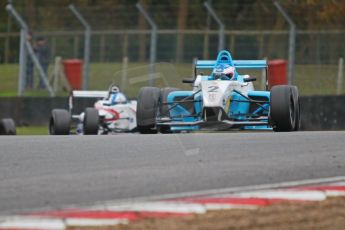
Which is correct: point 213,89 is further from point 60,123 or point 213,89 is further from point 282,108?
point 60,123

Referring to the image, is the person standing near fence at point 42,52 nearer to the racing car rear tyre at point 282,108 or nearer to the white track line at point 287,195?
the racing car rear tyre at point 282,108

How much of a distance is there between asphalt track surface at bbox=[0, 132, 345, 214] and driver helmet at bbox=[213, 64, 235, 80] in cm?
352

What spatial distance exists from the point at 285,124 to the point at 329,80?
8.69m

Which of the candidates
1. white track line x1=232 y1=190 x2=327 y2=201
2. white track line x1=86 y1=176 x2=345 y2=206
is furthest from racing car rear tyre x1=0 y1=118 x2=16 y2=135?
white track line x1=232 y1=190 x2=327 y2=201

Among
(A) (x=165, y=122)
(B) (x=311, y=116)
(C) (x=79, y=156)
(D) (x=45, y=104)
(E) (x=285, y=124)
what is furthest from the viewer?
(D) (x=45, y=104)

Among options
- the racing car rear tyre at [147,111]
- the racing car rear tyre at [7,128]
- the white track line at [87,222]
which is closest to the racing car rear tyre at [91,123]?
the racing car rear tyre at [7,128]

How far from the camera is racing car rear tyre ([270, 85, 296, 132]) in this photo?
38.8 ft

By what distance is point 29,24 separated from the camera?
23016mm

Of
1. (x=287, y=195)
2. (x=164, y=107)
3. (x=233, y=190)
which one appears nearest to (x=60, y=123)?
(x=164, y=107)

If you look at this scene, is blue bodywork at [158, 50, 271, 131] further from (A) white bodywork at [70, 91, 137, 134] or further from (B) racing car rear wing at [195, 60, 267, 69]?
(A) white bodywork at [70, 91, 137, 134]

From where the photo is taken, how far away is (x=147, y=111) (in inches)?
500

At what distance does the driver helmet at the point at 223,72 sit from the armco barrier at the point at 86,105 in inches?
247

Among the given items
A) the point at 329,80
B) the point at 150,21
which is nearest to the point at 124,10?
the point at 150,21

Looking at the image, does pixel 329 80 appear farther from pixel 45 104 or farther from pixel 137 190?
pixel 137 190
